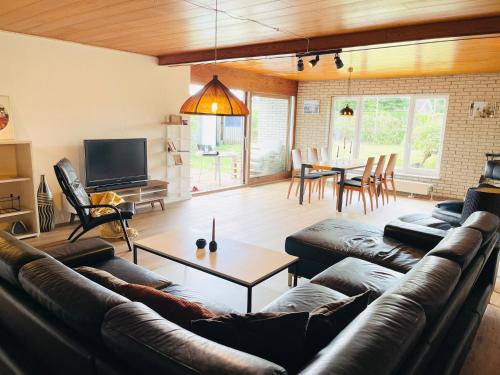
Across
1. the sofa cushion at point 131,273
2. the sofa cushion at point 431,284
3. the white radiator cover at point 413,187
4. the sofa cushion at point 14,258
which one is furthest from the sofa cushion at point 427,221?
the white radiator cover at point 413,187

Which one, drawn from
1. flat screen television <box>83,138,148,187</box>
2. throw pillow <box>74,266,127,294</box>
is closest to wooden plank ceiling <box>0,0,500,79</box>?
flat screen television <box>83,138,148,187</box>

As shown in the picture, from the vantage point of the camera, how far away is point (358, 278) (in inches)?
91.6

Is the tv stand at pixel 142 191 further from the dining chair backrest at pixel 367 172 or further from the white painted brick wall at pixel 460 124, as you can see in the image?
the white painted brick wall at pixel 460 124

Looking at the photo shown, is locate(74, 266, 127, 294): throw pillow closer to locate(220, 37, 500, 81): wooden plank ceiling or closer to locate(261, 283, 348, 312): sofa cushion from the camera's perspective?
locate(261, 283, 348, 312): sofa cushion

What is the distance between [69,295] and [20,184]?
12.3ft

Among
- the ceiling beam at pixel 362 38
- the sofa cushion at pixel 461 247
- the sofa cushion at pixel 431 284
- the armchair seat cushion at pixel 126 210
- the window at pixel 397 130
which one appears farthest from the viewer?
the window at pixel 397 130

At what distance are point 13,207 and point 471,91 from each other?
24.6ft

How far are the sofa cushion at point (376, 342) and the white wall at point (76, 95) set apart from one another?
4564 mm

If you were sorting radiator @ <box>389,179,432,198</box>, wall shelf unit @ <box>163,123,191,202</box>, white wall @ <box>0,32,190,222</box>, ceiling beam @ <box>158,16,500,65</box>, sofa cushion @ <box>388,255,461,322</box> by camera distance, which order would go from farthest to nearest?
radiator @ <box>389,179,432,198</box> < wall shelf unit @ <box>163,123,191,202</box> < white wall @ <box>0,32,190,222</box> < ceiling beam @ <box>158,16,500,65</box> < sofa cushion @ <box>388,255,461,322</box>

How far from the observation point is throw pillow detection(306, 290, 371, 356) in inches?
50.3

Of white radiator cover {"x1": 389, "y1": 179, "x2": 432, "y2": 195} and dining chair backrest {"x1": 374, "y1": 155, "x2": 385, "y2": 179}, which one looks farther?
white radiator cover {"x1": 389, "y1": 179, "x2": 432, "y2": 195}

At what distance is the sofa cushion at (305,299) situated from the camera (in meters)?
1.94

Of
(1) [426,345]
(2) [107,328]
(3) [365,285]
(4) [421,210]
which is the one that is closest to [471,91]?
(4) [421,210]

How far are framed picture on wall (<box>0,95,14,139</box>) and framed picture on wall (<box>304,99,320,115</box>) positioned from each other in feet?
20.5
